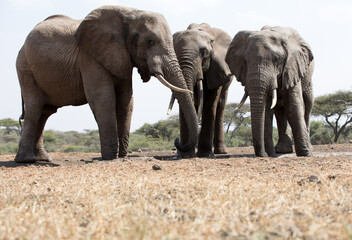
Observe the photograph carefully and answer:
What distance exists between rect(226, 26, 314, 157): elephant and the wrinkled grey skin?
41 cm

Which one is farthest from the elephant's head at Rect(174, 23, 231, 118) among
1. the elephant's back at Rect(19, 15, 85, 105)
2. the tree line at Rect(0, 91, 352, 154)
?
the tree line at Rect(0, 91, 352, 154)

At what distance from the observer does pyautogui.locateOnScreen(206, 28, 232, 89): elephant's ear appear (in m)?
7.88

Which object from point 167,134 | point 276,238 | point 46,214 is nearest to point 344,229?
point 276,238

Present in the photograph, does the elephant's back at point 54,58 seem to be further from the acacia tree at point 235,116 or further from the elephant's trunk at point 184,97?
the acacia tree at point 235,116

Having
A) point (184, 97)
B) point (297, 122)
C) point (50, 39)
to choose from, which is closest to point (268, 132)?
point (297, 122)

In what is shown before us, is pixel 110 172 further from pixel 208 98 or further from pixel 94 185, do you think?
pixel 208 98

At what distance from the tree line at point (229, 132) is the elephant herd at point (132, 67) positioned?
11.1m

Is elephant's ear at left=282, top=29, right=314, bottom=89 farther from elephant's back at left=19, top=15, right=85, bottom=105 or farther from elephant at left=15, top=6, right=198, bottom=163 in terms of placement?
elephant's back at left=19, top=15, right=85, bottom=105

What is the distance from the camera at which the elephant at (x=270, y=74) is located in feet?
22.1

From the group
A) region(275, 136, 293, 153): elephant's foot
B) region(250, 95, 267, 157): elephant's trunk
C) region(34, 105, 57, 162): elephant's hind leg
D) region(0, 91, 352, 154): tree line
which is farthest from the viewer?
region(0, 91, 352, 154): tree line

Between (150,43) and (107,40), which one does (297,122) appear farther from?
(107,40)

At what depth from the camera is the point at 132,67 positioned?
264 inches

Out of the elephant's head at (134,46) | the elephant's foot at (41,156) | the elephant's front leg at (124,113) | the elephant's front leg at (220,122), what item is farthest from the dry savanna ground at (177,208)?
the elephant's front leg at (220,122)

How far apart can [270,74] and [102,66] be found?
2689mm
